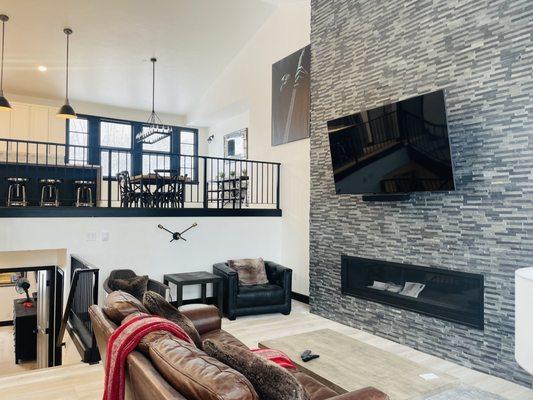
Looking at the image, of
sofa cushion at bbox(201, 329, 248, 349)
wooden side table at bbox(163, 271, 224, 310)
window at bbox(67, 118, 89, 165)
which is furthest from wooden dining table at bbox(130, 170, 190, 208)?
window at bbox(67, 118, 89, 165)

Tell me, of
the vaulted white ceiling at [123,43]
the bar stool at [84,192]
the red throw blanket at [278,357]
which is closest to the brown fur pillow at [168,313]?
the red throw blanket at [278,357]

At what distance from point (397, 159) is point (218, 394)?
133 inches

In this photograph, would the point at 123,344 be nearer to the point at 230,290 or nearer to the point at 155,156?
the point at 230,290

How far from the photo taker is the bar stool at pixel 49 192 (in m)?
6.05

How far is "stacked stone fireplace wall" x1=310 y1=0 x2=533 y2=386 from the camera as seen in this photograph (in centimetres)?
334

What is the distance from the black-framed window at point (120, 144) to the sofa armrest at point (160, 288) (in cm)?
495

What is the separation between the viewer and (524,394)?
3.14m

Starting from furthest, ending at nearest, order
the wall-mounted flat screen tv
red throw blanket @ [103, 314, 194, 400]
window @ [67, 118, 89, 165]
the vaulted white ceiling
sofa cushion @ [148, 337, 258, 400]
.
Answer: window @ [67, 118, 89, 165], the vaulted white ceiling, the wall-mounted flat screen tv, red throw blanket @ [103, 314, 194, 400], sofa cushion @ [148, 337, 258, 400]

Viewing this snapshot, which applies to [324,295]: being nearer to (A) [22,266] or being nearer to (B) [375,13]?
(B) [375,13]

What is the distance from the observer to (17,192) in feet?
20.2

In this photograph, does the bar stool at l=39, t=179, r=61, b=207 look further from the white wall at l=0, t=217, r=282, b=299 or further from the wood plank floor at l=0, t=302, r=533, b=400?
the wood plank floor at l=0, t=302, r=533, b=400

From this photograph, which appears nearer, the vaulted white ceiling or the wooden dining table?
the wooden dining table

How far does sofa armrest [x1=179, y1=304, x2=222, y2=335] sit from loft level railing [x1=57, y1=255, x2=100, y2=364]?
100 centimetres

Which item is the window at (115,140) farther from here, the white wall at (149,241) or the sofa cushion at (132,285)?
the sofa cushion at (132,285)
